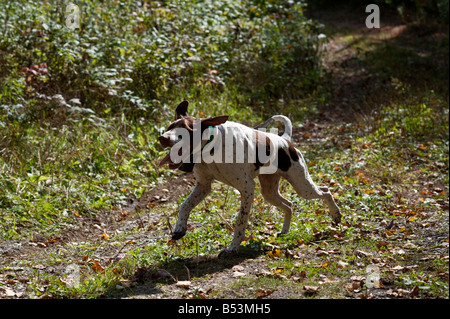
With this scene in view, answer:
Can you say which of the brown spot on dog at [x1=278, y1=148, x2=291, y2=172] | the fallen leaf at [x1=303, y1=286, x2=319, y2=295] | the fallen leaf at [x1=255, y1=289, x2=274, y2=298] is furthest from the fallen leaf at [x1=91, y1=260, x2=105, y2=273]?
the brown spot on dog at [x1=278, y1=148, x2=291, y2=172]

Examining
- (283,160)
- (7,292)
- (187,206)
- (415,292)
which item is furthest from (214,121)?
(7,292)

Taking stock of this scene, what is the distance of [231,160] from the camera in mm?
5488

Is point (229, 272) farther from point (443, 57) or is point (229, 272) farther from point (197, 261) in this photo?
point (443, 57)

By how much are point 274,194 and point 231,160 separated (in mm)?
1064

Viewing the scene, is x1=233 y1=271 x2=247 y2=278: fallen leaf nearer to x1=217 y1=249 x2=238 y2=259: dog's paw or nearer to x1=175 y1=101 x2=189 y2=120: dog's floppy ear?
x1=217 y1=249 x2=238 y2=259: dog's paw

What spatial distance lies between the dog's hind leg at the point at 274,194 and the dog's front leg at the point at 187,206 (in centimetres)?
83

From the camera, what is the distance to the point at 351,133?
10852 mm

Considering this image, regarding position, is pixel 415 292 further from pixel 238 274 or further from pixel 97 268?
pixel 97 268

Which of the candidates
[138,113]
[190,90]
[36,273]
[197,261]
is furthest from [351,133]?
[36,273]

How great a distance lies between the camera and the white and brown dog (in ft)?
16.9

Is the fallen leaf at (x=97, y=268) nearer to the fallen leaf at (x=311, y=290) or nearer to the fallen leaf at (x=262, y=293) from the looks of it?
the fallen leaf at (x=262, y=293)

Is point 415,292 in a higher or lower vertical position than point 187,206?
lower

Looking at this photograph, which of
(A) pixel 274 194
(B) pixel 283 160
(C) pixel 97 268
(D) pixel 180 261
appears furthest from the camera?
(A) pixel 274 194

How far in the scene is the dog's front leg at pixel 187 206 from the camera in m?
5.43
